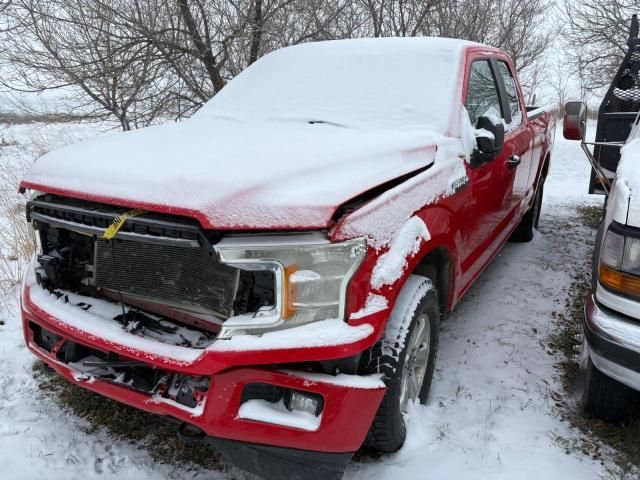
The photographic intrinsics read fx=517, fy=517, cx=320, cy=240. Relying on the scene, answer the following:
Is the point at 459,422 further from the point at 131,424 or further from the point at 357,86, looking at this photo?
the point at 357,86

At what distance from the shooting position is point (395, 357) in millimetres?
1989

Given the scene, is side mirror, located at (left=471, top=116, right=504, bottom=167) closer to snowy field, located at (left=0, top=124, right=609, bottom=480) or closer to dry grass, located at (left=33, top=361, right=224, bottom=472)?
snowy field, located at (left=0, top=124, right=609, bottom=480)

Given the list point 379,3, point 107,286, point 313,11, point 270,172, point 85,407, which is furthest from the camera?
point 379,3

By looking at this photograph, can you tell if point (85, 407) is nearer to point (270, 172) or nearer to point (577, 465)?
point (270, 172)

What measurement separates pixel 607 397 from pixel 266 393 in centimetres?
168

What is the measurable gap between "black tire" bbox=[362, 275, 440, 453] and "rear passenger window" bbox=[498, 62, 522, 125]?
2.18 meters

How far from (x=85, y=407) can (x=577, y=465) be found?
2.36 m

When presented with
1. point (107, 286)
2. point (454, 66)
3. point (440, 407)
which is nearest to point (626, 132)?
point (454, 66)

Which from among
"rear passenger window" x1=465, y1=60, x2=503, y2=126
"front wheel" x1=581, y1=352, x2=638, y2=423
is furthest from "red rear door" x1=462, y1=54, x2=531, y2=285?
"front wheel" x1=581, y1=352, x2=638, y2=423

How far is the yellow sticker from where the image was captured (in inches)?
73.0

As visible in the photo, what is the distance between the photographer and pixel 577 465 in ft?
7.47

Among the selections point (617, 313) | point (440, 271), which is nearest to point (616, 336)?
point (617, 313)

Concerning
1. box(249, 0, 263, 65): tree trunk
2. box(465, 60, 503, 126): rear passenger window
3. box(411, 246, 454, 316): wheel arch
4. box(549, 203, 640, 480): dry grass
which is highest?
box(249, 0, 263, 65): tree trunk

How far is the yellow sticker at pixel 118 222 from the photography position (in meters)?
1.85
